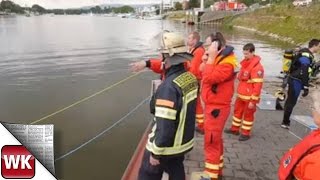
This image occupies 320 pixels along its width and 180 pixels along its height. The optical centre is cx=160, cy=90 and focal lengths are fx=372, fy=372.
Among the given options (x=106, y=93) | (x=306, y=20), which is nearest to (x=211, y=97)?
(x=106, y=93)

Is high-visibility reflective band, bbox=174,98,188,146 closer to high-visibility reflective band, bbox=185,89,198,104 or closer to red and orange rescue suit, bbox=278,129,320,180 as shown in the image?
high-visibility reflective band, bbox=185,89,198,104

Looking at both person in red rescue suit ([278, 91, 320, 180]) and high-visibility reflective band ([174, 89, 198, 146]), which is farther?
high-visibility reflective band ([174, 89, 198, 146])

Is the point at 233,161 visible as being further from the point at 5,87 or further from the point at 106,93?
the point at 5,87

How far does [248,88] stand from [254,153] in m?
1.06

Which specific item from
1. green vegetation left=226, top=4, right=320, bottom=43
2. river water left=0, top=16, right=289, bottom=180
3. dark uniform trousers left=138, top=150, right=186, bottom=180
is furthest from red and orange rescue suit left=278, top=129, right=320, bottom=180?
green vegetation left=226, top=4, right=320, bottom=43

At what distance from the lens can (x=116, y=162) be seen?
7.10 m

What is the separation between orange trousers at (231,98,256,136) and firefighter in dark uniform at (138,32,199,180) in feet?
9.34

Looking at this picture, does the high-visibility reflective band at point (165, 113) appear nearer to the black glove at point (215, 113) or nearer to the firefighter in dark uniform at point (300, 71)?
the black glove at point (215, 113)

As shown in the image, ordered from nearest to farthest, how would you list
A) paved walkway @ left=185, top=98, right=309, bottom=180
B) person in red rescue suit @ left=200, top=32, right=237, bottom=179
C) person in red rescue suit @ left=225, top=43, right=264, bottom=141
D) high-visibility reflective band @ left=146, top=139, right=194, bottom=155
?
1. high-visibility reflective band @ left=146, top=139, right=194, bottom=155
2. person in red rescue suit @ left=200, top=32, right=237, bottom=179
3. paved walkway @ left=185, top=98, right=309, bottom=180
4. person in red rescue suit @ left=225, top=43, right=264, bottom=141

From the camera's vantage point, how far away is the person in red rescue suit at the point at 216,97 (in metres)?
4.35

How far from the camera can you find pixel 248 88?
6062mm

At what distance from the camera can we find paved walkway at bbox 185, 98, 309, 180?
4.98 metres

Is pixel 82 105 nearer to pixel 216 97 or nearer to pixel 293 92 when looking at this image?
pixel 293 92

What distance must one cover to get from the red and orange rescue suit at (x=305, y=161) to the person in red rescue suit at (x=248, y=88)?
359 cm
